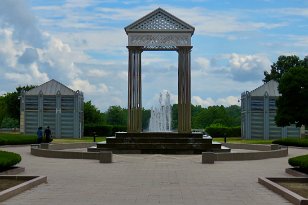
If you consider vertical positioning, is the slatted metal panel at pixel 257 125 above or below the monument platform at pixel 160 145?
above

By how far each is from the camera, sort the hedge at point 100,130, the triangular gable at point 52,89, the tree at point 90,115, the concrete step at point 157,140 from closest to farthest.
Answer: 1. the concrete step at point 157,140
2. the triangular gable at point 52,89
3. the hedge at point 100,130
4. the tree at point 90,115

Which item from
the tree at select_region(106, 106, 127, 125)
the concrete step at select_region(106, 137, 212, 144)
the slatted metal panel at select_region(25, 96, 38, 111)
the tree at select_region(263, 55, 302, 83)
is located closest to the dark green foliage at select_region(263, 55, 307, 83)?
the tree at select_region(263, 55, 302, 83)

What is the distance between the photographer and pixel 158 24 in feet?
109

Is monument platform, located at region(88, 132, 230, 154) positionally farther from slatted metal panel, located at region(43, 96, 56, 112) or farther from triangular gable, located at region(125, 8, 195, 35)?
slatted metal panel, located at region(43, 96, 56, 112)

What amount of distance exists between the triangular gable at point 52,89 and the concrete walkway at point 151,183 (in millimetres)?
34366

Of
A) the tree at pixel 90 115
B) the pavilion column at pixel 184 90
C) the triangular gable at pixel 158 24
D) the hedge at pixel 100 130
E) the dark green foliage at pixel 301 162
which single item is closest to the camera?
the dark green foliage at pixel 301 162

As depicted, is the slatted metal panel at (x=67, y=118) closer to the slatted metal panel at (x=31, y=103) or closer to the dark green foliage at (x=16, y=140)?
the slatted metal panel at (x=31, y=103)

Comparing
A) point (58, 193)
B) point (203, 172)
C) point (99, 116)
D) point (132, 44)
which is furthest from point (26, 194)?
point (99, 116)

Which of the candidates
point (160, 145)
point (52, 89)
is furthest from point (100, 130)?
point (160, 145)

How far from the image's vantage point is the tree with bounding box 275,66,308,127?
45.9m

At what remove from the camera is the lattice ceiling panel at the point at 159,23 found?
109 feet

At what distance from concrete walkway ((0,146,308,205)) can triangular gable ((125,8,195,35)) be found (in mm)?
10718

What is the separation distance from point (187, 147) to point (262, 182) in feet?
46.6

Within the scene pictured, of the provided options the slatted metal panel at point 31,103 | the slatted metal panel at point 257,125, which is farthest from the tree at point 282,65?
the slatted metal panel at point 31,103
